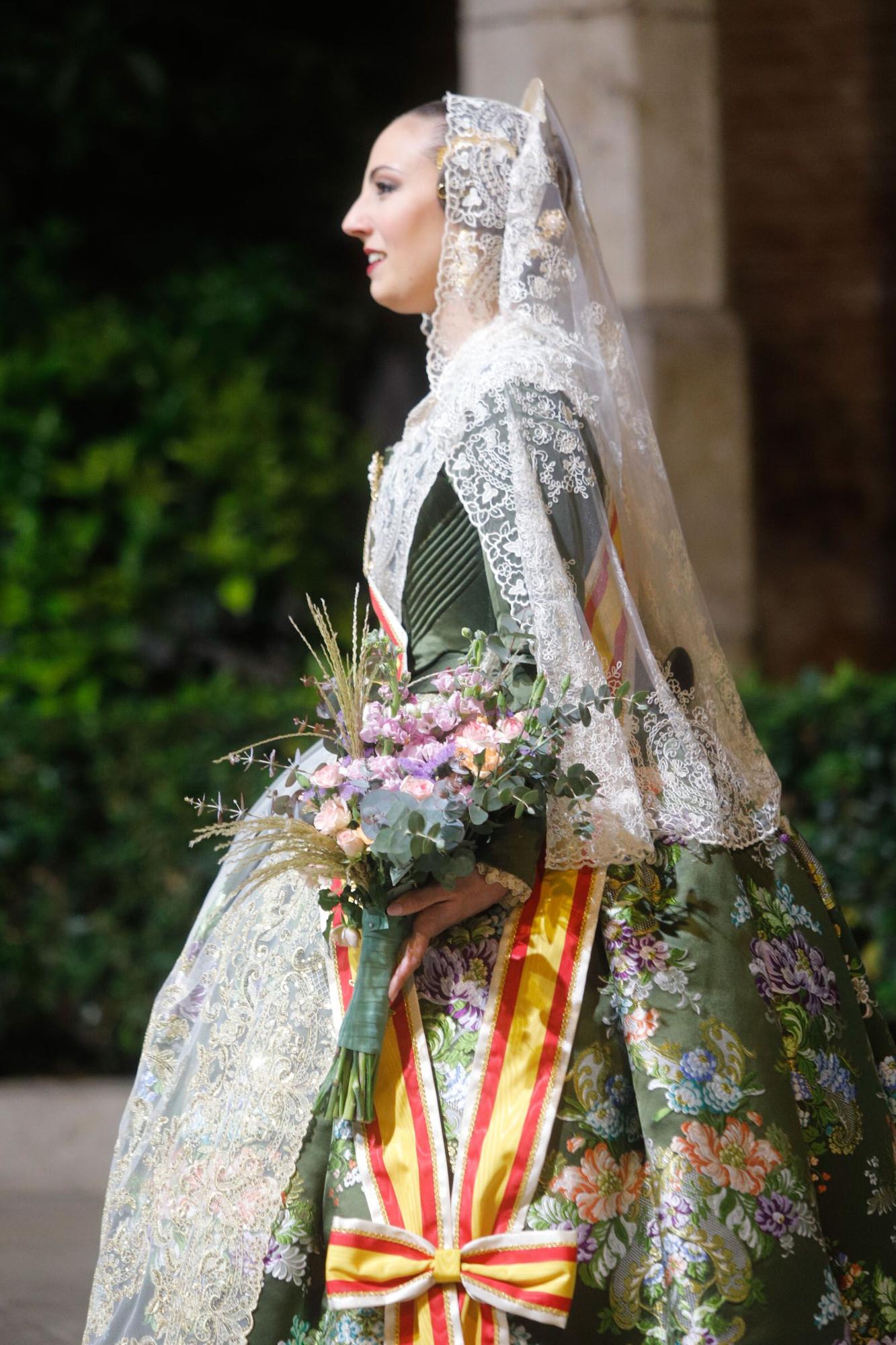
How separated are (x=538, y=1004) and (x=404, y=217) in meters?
1.21

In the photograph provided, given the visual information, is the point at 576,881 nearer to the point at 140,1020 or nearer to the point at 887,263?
the point at 140,1020

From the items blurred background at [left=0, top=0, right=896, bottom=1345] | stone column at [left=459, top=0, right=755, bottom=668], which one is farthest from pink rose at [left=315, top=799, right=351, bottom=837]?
stone column at [left=459, top=0, right=755, bottom=668]

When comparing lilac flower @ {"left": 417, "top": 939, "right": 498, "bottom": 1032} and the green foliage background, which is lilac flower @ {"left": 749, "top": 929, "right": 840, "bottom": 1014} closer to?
lilac flower @ {"left": 417, "top": 939, "right": 498, "bottom": 1032}

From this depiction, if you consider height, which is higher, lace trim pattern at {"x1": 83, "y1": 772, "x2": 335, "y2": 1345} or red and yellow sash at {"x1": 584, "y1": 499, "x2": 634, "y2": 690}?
red and yellow sash at {"x1": 584, "y1": 499, "x2": 634, "y2": 690}

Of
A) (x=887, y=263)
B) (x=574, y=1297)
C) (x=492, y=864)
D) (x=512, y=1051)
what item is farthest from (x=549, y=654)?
(x=887, y=263)

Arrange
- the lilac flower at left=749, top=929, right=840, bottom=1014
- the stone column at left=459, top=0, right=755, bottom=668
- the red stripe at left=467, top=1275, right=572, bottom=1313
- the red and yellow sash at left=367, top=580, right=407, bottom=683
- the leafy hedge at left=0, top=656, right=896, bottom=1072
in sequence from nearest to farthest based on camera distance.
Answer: the red stripe at left=467, top=1275, right=572, bottom=1313 → the lilac flower at left=749, top=929, right=840, bottom=1014 → the red and yellow sash at left=367, top=580, right=407, bottom=683 → the leafy hedge at left=0, top=656, right=896, bottom=1072 → the stone column at left=459, top=0, right=755, bottom=668

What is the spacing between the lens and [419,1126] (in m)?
2.22

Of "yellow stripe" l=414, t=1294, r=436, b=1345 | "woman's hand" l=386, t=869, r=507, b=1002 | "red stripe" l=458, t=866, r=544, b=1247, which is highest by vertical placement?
"woman's hand" l=386, t=869, r=507, b=1002

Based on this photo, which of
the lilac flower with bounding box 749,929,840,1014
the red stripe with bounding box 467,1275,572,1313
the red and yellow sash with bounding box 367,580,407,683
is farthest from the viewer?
the red and yellow sash with bounding box 367,580,407,683

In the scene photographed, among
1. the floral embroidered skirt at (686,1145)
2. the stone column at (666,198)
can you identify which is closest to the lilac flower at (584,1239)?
the floral embroidered skirt at (686,1145)

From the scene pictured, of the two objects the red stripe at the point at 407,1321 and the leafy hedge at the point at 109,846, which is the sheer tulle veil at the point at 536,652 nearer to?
Result: the red stripe at the point at 407,1321

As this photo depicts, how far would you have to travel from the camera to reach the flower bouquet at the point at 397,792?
2.14 m

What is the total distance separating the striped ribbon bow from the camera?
2.13m

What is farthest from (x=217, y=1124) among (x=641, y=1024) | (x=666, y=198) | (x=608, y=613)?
(x=666, y=198)
